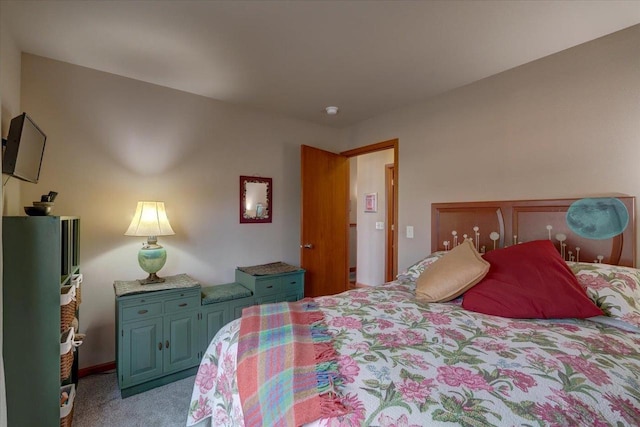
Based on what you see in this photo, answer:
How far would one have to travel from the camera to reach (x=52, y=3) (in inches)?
61.4

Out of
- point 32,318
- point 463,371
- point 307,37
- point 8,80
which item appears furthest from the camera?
point 307,37

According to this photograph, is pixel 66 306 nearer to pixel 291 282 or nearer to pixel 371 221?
pixel 291 282

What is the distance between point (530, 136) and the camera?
2.19 meters

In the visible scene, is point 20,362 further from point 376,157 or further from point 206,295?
point 376,157

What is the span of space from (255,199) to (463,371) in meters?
2.61

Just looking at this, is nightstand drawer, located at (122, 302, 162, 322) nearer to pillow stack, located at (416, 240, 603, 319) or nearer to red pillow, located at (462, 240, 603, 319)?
pillow stack, located at (416, 240, 603, 319)

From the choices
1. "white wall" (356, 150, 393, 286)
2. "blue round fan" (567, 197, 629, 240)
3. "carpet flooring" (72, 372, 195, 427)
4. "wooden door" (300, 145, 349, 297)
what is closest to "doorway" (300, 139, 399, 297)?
"wooden door" (300, 145, 349, 297)

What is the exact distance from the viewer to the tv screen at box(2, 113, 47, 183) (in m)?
1.51

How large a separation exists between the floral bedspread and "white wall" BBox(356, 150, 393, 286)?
9.54 ft

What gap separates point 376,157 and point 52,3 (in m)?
3.85

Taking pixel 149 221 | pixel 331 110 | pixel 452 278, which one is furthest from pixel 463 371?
pixel 331 110

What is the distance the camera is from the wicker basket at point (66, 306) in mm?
1607

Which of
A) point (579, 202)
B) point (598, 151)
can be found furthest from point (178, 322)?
point (598, 151)

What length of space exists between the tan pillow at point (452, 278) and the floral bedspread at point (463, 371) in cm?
16
